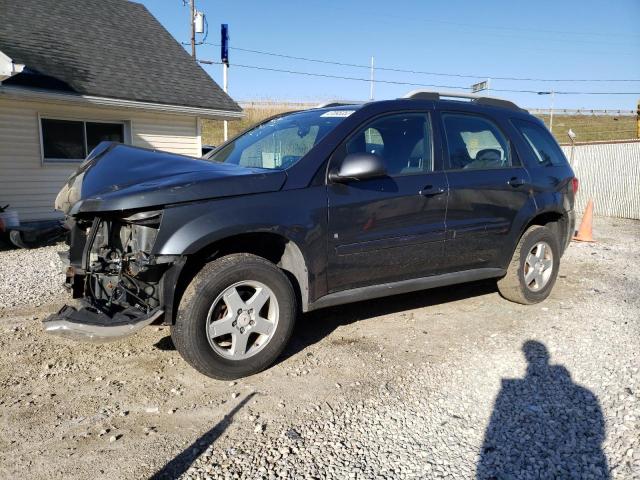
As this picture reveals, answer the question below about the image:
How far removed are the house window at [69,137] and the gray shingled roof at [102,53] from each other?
84 centimetres

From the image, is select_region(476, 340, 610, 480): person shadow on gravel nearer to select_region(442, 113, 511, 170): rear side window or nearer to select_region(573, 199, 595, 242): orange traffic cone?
select_region(442, 113, 511, 170): rear side window

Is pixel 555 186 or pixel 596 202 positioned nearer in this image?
pixel 555 186

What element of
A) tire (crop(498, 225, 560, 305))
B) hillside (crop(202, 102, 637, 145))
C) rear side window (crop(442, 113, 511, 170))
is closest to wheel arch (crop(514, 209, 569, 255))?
tire (crop(498, 225, 560, 305))

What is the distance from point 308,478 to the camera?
2.52 m

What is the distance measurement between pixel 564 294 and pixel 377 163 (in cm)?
341

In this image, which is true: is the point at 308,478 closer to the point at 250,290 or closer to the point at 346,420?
the point at 346,420

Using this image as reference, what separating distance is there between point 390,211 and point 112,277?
6.85 ft

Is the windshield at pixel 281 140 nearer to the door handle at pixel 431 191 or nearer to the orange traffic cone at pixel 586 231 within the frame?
the door handle at pixel 431 191

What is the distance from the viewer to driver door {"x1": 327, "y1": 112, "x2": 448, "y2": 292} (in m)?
3.85

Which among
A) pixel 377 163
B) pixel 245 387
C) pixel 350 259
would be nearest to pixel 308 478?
pixel 245 387

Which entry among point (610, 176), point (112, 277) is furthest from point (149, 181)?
point (610, 176)

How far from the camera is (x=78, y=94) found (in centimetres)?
1002

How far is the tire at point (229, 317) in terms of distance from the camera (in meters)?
3.33

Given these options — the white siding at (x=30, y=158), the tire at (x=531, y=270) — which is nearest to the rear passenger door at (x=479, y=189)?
the tire at (x=531, y=270)
